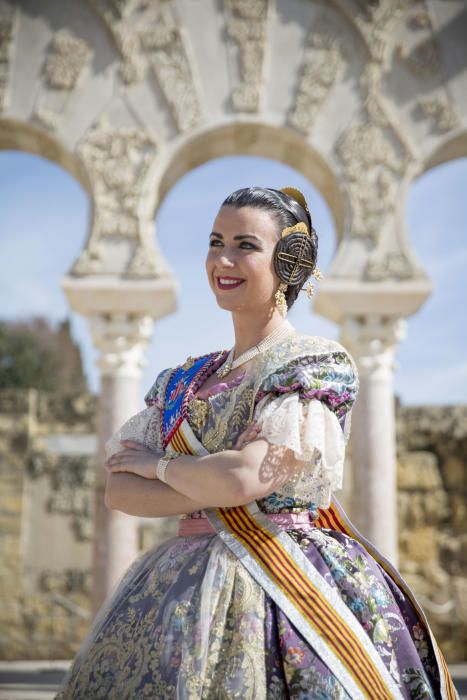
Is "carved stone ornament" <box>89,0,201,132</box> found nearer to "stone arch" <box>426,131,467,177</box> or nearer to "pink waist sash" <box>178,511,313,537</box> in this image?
"stone arch" <box>426,131,467,177</box>

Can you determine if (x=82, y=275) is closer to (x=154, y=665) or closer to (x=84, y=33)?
(x=84, y=33)

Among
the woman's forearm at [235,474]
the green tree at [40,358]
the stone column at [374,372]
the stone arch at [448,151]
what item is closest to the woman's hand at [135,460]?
the woman's forearm at [235,474]

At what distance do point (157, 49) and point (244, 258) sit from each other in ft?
15.2

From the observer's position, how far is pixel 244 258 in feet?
6.37

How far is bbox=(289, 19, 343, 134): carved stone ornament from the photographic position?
599 cm

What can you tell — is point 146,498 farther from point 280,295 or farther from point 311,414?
point 280,295

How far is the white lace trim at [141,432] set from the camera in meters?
2.09

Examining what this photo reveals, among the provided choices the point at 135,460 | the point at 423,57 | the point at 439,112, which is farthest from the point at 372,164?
the point at 135,460

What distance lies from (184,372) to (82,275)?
145 inches

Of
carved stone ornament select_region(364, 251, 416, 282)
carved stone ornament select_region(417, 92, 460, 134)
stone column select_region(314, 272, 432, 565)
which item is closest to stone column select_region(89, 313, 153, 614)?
stone column select_region(314, 272, 432, 565)

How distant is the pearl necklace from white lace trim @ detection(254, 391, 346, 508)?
0.66ft

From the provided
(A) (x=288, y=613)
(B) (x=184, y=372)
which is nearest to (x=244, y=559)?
(A) (x=288, y=613)

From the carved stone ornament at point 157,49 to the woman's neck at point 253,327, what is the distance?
4241 millimetres

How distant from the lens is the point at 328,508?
2043 mm
